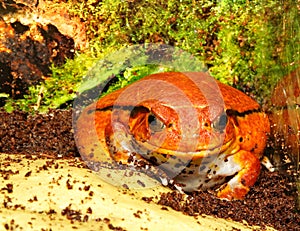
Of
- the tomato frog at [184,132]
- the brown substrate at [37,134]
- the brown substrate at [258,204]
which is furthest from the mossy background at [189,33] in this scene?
the brown substrate at [258,204]

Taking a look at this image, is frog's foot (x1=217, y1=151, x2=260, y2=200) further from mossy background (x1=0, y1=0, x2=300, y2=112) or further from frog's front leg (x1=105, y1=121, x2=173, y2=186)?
mossy background (x1=0, y1=0, x2=300, y2=112)

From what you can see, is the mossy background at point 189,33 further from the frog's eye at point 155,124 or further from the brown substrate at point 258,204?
the frog's eye at point 155,124

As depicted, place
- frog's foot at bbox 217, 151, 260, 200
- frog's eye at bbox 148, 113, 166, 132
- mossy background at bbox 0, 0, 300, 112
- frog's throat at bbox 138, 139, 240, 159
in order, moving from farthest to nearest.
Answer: mossy background at bbox 0, 0, 300, 112 → frog's foot at bbox 217, 151, 260, 200 → frog's eye at bbox 148, 113, 166, 132 → frog's throat at bbox 138, 139, 240, 159

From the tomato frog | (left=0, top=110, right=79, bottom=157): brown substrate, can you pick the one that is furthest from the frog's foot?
(left=0, top=110, right=79, bottom=157): brown substrate

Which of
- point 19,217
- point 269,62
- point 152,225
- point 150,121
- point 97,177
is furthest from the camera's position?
point 269,62

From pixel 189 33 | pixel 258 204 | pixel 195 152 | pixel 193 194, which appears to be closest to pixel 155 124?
pixel 195 152

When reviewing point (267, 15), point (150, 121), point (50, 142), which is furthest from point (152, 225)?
point (267, 15)

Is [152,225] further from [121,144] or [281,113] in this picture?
[281,113]

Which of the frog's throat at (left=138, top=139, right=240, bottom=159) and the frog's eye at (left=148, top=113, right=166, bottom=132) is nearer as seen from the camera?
the frog's throat at (left=138, top=139, right=240, bottom=159)

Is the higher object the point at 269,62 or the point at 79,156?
the point at 269,62
